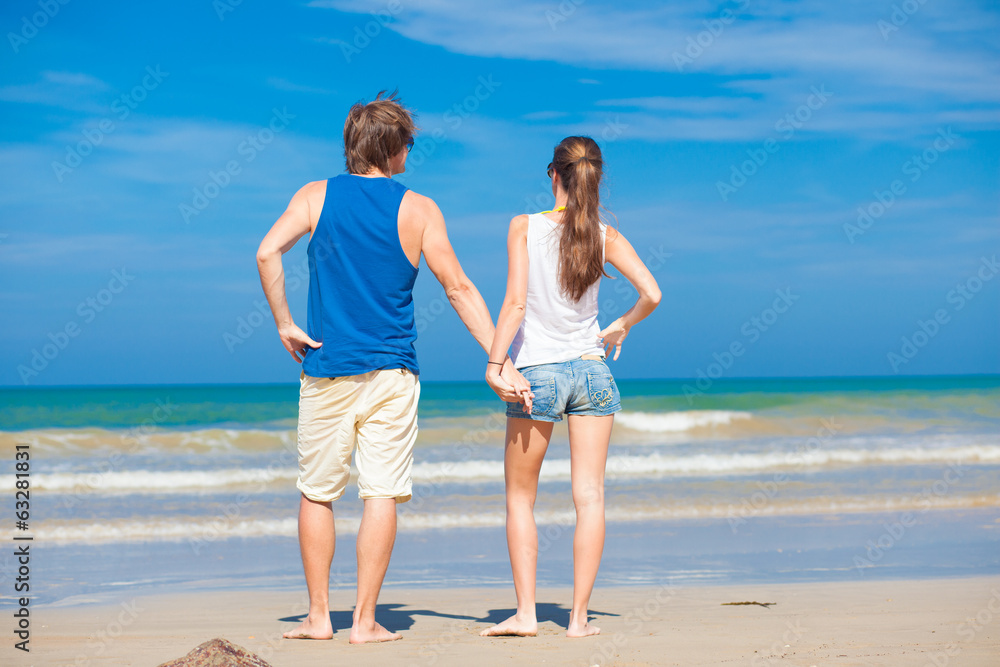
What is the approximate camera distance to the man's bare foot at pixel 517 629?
10.5ft

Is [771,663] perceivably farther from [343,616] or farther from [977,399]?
[977,399]

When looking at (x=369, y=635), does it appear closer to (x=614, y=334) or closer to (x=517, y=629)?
(x=517, y=629)

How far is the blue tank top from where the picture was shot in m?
3.01

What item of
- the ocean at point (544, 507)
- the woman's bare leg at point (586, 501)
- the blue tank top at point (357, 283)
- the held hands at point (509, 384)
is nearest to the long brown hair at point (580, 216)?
the held hands at point (509, 384)

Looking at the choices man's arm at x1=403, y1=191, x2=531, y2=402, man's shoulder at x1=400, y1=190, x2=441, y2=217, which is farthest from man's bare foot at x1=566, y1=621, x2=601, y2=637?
man's shoulder at x1=400, y1=190, x2=441, y2=217

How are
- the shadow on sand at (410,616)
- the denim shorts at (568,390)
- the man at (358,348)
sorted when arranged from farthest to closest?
1. the shadow on sand at (410,616)
2. the denim shorts at (568,390)
3. the man at (358,348)

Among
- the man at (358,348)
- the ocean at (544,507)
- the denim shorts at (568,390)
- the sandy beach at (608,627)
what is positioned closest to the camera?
the sandy beach at (608,627)

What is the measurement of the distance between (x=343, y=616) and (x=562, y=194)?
2139 millimetres

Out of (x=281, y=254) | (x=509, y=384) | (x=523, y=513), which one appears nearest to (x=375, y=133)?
(x=281, y=254)

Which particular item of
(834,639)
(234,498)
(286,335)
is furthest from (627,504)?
(286,335)

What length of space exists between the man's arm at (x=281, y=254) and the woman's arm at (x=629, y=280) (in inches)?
45.0

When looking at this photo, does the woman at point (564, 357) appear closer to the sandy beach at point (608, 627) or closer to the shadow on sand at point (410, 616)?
the sandy beach at point (608, 627)

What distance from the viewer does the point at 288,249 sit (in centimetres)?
304

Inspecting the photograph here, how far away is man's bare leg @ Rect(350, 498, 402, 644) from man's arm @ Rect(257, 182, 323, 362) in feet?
2.17
